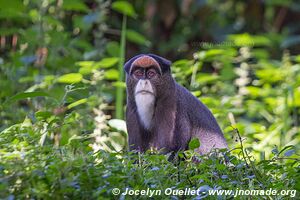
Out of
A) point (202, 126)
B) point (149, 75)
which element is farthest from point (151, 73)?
point (202, 126)

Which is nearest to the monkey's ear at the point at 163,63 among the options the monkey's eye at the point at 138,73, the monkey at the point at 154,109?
the monkey at the point at 154,109

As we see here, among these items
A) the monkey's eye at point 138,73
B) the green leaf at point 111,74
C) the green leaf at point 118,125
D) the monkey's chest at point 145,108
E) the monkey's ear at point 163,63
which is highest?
the monkey's ear at point 163,63

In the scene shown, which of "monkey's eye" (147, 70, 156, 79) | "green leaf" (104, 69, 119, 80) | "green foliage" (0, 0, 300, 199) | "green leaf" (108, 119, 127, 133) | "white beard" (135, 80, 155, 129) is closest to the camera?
"green foliage" (0, 0, 300, 199)

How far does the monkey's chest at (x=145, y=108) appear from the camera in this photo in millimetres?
5008

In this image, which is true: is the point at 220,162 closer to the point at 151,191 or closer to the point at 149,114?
the point at 151,191

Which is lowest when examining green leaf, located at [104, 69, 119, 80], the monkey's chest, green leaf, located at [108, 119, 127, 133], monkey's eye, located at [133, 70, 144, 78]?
green leaf, located at [108, 119, 127, 133]

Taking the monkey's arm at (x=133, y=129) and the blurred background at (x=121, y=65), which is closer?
the monkey's arm at (x=133, y=129)

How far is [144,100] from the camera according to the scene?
5.01 m

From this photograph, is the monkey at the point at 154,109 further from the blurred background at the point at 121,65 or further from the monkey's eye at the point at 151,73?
the blurred background at the point at 121,65

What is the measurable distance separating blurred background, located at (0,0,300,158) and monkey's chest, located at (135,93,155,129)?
1.01 ft

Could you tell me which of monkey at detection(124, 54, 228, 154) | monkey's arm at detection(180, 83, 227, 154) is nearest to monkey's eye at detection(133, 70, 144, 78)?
monkey at detection(124, 54, 228, 154)

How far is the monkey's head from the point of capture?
505 cm

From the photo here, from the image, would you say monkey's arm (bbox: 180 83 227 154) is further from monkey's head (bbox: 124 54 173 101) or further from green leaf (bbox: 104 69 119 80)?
green leaf (bbox: 104 69 119 80)

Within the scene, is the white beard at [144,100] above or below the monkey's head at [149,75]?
below
